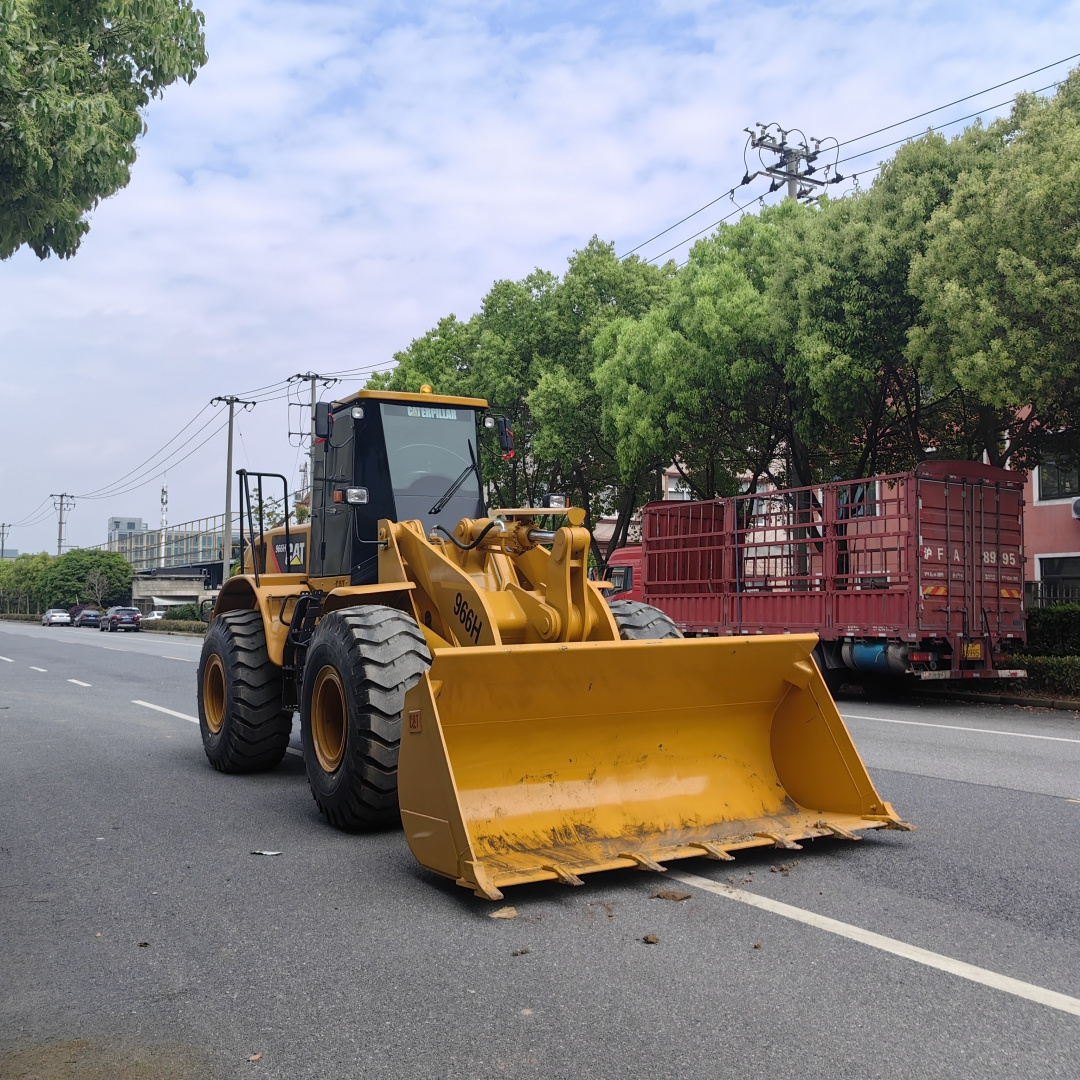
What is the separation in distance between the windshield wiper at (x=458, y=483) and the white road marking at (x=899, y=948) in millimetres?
3686

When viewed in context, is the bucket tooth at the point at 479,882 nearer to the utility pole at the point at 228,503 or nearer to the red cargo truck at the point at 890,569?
the red cargo truck at the point at 890,569

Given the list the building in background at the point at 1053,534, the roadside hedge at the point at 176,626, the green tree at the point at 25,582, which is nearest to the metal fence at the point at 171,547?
the green tree at the point at 25,582

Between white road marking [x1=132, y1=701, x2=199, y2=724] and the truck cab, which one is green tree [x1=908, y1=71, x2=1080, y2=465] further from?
white road marking [x1=132, y1=701, x2=199, y2=724]

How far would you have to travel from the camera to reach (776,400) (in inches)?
851

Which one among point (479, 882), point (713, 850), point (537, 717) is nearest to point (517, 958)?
point (479, 882)

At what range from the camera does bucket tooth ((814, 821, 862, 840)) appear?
5739 mm

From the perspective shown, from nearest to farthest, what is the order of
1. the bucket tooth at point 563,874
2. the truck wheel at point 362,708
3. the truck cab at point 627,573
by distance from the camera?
the bucket tooth at point 563,874 < the truck wheel at point 362,708 < the truck cab at point 627,573

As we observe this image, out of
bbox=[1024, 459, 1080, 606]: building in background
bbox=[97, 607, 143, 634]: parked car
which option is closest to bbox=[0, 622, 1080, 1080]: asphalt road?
bbox=[1024, 459, 1080, 606]: building in background

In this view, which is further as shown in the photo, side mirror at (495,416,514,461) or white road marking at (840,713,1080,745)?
white road marking at (840,713,1080,745)

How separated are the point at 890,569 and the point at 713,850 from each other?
34.8 feet

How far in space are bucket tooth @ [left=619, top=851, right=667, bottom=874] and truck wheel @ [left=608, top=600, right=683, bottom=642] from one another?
7.61ft

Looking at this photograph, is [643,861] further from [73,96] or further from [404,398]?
[73,96]

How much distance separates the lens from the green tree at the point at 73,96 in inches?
262

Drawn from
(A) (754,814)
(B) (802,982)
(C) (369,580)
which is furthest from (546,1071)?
(C) (369,580)
